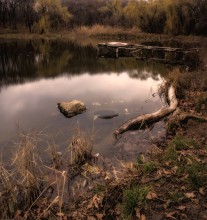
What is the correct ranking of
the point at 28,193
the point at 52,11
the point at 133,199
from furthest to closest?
the point at 52,11 → the point at 28,193 → the point at 133,199

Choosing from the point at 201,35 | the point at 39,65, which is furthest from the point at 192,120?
the point at 201,35

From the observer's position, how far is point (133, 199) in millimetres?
4918

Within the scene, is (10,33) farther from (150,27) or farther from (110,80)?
(110,80)

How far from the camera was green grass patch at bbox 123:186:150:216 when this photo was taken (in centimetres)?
489

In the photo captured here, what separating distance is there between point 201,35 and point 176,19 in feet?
16.8

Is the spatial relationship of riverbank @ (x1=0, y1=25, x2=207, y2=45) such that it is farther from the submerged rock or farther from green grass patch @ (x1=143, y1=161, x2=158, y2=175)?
green grass patch @ (x1=143, y1=161, x2=158, y2=175)

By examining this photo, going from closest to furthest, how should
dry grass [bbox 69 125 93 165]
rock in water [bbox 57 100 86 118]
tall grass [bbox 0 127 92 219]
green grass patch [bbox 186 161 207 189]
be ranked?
green grass patch [bbox 186 161 207 189], tall grass [bbox 0 127 92 219], dry grass [bbox 69 125 93 165], rock in water [bbox 57 100 86 118]

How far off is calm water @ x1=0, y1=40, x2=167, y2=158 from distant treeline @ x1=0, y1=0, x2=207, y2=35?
23.9 m

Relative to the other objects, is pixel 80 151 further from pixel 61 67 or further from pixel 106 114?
pixel 61 67

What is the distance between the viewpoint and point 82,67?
80.3 ft

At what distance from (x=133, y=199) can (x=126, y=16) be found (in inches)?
2162

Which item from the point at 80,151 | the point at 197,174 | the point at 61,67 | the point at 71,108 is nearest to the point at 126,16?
the point at 61,67

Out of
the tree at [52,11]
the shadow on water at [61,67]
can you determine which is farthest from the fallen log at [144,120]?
the tree at [52,11]

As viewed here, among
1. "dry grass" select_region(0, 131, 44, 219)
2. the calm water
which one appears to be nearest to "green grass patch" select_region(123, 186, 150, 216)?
"dry grass" select_region(0, 131, 44, 219)
